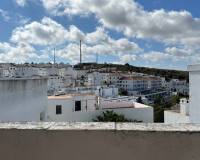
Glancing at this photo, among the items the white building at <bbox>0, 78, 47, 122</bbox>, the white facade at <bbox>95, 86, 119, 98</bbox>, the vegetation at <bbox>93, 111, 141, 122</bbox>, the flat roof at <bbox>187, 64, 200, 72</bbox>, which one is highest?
the flat roof at <bbox>187, 64, 200, 72</bbox>

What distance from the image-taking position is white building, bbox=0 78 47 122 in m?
10.9

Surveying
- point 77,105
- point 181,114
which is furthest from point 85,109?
point 181,114

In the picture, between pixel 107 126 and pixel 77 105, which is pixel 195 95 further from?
pixel 77 105

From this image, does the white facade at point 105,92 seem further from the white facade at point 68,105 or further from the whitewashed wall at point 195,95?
the whitewashed wall at point 195,95

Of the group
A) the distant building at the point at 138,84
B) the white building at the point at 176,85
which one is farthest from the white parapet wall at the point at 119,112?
the white building at the point at 176,85

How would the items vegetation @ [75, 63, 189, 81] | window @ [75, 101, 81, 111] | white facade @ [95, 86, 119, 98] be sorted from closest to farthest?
1. window @ [75, 101, 81, 111]
2. white facade @ [95, 86, 119, 98]
3. vegetation @ [75, 63, 189, 81]

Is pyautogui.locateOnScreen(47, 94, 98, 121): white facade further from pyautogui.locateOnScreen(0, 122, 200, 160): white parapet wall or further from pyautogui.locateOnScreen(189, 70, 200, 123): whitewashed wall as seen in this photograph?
pyautogui.locateOnScreen(0, 122, 200, 160): white parapet wall

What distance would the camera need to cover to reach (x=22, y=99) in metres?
12.5

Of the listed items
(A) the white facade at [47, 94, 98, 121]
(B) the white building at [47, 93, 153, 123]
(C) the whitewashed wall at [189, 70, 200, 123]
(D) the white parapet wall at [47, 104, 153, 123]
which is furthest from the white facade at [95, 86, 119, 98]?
(C) the whitewashed wall at [189, 70, 200, 123]

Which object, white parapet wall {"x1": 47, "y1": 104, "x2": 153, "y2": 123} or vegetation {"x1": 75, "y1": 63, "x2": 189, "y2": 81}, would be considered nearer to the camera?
white parapet wall {"x1": 47, "y1": 104, "x2": 153, "y2": 123}

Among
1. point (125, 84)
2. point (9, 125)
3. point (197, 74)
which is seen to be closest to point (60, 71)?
point (125, 84)

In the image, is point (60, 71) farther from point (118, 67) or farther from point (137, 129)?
point (137, 129)

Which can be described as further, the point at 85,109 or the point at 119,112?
the point at 119,112

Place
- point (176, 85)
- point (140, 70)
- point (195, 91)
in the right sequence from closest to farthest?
point (195, 91)
point (176, 85)
point (140, 70)
